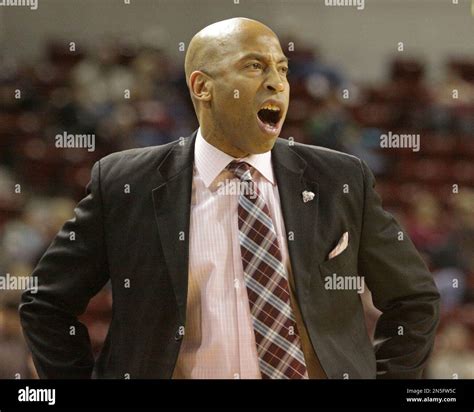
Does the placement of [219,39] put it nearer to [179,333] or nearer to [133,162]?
[133,162]

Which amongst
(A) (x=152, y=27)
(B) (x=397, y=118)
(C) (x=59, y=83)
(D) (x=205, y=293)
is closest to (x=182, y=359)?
(D) (x=205, y=293)

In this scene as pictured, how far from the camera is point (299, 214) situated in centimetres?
146

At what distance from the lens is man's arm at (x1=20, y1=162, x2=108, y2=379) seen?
57.8 inches

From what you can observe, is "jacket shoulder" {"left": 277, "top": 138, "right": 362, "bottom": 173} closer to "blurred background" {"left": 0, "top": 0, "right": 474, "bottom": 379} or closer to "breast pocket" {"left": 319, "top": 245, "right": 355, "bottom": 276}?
"breast pocket" {"left": 319, "top": 245, "right": 355, "bottom": 276}

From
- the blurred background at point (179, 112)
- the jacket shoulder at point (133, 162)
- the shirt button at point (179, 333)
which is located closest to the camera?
the shirt button at point (179, 333)

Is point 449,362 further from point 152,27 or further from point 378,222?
point 152,27

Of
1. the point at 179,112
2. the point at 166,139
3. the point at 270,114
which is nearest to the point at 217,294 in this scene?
the point at 270,114

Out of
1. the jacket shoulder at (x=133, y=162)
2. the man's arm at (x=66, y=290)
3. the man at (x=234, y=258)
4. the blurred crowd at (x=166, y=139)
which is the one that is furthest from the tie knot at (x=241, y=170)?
the blurred crowd at (x=166, y=139)

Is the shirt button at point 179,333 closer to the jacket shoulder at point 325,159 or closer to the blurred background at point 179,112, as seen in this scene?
the jacket shoulder at point 325,159

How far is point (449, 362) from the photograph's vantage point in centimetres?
213

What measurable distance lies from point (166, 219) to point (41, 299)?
9.4 inches

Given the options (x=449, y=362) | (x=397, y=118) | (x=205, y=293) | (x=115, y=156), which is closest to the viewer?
(x=205, y=293)

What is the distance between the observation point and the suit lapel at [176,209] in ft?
4.64

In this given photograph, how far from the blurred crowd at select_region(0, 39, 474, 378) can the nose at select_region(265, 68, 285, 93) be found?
0.66 metres
